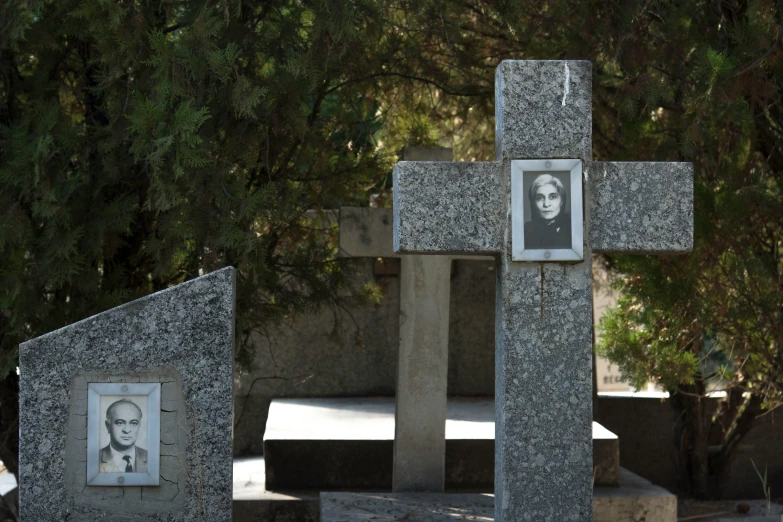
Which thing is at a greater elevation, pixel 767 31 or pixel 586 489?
pixel 767 31

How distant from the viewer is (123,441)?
11.1ft

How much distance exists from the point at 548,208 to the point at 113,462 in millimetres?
1812

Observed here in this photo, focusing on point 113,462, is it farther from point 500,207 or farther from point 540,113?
point 540,113

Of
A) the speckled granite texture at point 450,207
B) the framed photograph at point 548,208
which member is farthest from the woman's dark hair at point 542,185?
the speckled granite texture at point 450,207

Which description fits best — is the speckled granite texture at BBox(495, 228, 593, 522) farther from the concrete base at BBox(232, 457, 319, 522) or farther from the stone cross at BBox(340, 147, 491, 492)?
the concrete base at BBox(232, 457, 319, 522)

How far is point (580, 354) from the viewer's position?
3322 mm

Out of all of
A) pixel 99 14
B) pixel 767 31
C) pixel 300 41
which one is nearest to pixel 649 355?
pixel 767 31

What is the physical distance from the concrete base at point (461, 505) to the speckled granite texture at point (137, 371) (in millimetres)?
915

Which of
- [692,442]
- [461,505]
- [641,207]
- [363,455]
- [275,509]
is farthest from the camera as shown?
[692,442]

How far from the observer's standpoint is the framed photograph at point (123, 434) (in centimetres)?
336

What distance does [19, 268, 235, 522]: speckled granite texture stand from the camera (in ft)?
11.0

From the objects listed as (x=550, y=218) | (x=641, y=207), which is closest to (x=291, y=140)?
(x=550, y=218)

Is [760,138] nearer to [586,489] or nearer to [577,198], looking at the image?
[577,198]

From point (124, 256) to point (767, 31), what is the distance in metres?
3.44
